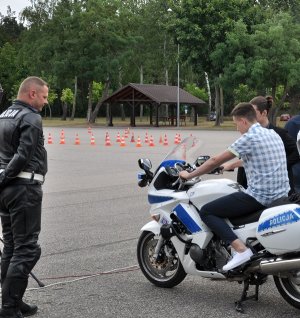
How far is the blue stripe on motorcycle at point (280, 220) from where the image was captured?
4.93m

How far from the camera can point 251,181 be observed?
18.0 feet


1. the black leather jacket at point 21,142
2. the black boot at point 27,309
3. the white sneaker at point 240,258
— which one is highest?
the black leather jacket at point 21,142

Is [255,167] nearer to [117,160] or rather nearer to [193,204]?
[193,204]

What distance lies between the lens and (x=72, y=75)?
70.1 metres

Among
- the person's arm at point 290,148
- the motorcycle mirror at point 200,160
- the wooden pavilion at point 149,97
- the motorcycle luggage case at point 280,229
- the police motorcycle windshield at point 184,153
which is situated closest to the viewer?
the motorcycle luggage case at point 280,229

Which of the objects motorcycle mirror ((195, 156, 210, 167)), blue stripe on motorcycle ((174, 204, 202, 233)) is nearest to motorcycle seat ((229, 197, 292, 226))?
blue stripe on motorcycle ((174, 204, 202, 233))

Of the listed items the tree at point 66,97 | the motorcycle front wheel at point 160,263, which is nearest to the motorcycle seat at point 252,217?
the motorcycle front wheel at point 160,263

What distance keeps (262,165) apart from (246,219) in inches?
18.2

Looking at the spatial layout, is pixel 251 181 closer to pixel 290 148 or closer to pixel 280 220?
pixel 280 220

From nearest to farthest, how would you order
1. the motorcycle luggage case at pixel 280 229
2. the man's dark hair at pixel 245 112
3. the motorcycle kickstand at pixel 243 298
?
the motorcycle luggage case at pixel 280 229 < the motorcycle kickstand at pixel 243 298 < the man's dark hair at pixel 245 112

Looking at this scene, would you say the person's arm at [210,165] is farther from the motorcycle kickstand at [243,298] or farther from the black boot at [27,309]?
the black boot at [27,309]

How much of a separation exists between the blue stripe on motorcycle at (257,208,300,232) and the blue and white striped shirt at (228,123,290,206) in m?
0.35

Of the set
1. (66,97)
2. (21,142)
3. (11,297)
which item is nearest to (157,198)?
(21,142)

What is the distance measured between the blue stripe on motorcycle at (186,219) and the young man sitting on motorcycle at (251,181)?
0.18 m
